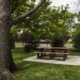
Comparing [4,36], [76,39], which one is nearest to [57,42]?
[76,39]

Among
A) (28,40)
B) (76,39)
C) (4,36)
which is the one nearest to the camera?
(4,36)

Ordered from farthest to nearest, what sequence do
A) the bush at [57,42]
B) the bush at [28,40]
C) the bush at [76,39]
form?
the bush at [57,42] < the bush at [28,40] < the bush at [76,39]

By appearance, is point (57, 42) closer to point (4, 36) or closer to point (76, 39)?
point (76, 39)

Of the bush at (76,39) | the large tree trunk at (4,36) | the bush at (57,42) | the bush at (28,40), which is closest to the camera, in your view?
the large tree trunk at (4,36)

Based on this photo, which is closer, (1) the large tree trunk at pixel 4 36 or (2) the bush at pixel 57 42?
(1) the large tree trunk at pixel 4 36

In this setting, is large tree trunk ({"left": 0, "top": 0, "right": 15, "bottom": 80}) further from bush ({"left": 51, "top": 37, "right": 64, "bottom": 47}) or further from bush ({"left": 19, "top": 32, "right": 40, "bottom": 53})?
bush ({"left": 51, "top": 37, "right": 64, "bottom": 47})

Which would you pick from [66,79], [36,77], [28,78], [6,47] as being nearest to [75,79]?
[66,79]

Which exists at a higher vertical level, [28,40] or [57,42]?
[28,40]

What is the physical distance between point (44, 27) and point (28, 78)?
8265mm

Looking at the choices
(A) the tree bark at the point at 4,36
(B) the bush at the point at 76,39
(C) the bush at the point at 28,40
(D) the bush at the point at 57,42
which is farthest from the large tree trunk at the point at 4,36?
(B) the bush at the point at 76,39

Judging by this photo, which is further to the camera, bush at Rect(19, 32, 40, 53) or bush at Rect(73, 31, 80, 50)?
bush at Rect(19, 32, 40, 53)

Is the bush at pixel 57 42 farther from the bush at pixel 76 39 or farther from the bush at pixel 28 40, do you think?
the bush at pixel 28 40

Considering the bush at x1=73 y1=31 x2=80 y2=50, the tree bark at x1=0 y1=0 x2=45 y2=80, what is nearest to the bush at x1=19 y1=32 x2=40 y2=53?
the bush at x1=73 y1=31 x2=80 y2=50

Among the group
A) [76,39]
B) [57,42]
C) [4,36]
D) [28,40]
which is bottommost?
[57,42]
